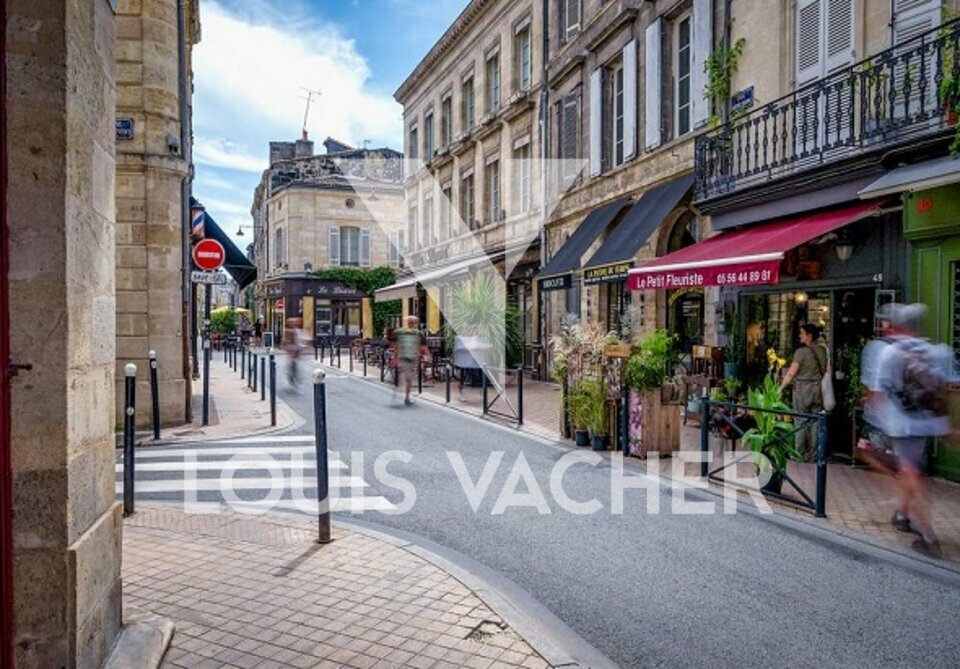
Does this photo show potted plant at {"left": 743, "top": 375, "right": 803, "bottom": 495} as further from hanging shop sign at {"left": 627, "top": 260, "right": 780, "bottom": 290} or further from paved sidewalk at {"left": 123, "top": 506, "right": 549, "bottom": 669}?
paved sidewalk at {"left": 123, "top": 506, "right": 549, "bottom": 669}

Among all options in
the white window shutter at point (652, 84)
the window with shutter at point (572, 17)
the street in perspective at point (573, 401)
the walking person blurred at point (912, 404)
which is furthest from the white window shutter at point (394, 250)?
the walking person blurred at point (912, 404)

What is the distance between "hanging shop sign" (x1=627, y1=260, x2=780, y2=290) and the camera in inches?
329

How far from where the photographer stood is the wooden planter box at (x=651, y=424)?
332 inches

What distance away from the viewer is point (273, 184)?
47.1 m

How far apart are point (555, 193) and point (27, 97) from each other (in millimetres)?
17038

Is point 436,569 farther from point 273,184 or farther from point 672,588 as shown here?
point 273,184

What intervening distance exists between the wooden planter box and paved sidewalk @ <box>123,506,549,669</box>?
419 centimetres

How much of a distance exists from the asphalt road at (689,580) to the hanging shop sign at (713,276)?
3090mm

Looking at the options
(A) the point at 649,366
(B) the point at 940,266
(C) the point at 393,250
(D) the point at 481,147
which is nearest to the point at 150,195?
(A) the point at 649,366

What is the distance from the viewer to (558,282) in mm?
15641

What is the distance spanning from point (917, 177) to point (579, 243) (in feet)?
29.9

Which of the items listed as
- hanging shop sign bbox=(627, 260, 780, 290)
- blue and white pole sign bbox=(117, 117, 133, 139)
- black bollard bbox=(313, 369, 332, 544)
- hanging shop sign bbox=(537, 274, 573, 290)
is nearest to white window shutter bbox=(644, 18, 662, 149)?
hanging shop sign bbox=(537, 274, 573, 290)

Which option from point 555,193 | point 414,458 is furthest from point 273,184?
point 414,458

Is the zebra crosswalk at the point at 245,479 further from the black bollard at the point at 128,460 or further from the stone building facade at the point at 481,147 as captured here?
the stone building facade at the point at 481,147
